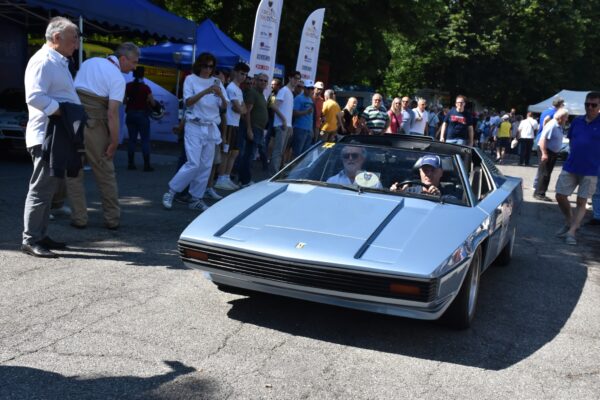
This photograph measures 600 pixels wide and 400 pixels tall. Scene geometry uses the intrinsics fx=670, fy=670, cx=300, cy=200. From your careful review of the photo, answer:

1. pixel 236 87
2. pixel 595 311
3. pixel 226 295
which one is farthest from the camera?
pixel 236 87

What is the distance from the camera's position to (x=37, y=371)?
3297mm

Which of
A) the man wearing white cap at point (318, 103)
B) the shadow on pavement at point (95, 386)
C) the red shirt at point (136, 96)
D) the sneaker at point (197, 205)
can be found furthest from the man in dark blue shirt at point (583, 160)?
the red shirt at point (136, 96)

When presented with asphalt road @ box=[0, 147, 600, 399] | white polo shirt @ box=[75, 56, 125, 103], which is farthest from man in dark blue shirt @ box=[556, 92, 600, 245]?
white polo shirt @ box=[75, 56, 125, 103]

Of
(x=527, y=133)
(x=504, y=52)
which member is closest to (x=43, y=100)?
(x=527, y=133)

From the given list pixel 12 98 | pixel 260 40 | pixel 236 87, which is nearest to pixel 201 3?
pixel 260 40

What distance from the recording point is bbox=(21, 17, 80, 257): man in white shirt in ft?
16.9

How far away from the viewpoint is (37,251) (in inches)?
212

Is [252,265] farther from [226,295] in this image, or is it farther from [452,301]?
[452,301]

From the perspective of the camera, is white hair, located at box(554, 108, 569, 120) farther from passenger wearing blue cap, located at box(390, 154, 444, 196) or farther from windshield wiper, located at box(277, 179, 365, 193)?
windshield wiper, located at box(277, 179, 365, 193)

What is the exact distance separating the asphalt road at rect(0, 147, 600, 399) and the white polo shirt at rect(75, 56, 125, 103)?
1.39 meters

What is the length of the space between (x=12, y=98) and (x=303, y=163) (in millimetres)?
8730

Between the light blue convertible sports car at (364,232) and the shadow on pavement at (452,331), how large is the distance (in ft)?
0.61

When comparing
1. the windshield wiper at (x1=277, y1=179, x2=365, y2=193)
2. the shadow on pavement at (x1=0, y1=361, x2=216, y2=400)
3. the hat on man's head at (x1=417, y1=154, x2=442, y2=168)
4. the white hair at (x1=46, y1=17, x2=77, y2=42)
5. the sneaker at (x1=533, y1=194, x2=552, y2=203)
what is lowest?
the sneaker at (x1=533, y1=194, x2=552, y2=203)

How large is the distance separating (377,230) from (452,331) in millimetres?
874
